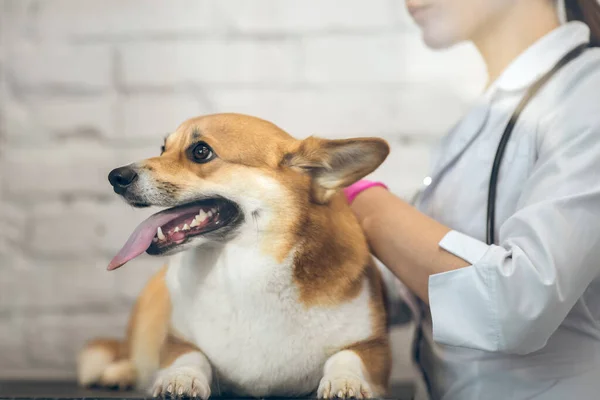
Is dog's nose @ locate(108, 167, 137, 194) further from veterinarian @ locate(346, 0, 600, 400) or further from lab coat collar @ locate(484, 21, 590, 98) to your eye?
lab coat collar @ locate(484, 21, 590, 98)

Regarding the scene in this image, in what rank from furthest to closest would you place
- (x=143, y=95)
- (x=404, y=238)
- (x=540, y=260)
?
(x=143, y=95) < (x=404, y=238) < (x=540, y=260)

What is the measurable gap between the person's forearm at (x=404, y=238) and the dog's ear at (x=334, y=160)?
10 centimetres

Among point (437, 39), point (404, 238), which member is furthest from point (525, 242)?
point (437, 39)

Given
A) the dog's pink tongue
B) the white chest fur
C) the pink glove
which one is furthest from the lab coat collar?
the dog's pink tongue

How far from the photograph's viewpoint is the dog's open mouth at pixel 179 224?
2.54 feet

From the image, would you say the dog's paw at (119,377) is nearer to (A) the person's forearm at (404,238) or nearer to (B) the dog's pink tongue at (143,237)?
(B) the dog's pink tongue at (143,237)

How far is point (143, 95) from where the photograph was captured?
3.20 feet

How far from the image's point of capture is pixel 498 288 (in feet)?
2.46

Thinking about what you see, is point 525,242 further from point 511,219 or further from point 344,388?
point 344,388

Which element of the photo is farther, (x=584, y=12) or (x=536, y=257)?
(x=584, y=12)

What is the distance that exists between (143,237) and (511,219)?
0.49 meters

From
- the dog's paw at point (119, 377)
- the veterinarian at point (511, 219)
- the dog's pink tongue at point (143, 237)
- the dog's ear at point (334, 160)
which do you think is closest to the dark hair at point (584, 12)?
the veterinarian at point (511, 219)

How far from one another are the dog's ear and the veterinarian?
11cm

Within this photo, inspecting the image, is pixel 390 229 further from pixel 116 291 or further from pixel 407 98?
pixel 116 291
